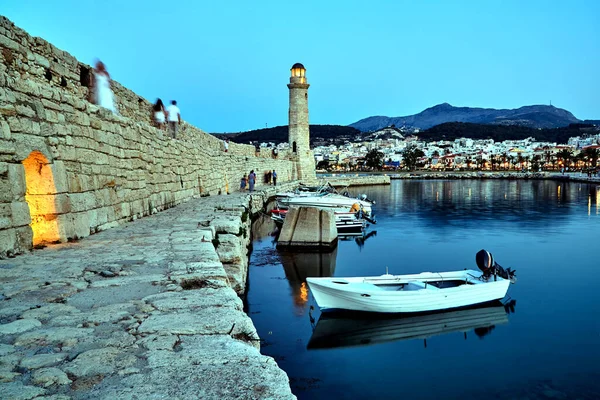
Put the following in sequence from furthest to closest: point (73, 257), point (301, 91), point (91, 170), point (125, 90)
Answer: point (301, 91) < point (125, 90) < point (91, 170) < point (73, 257)

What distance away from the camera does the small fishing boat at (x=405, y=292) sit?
8336 mm

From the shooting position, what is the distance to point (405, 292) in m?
8.30

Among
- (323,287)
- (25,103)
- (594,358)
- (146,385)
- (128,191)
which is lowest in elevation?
(594,358)

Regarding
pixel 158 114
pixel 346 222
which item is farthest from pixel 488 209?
pixel 158 114

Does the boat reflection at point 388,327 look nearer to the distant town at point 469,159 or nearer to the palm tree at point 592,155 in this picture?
the distant town at point 469,159

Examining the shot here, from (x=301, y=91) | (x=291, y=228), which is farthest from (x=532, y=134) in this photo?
(x=291, y=228)

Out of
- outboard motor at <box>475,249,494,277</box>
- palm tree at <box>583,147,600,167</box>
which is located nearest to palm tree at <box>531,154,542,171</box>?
palm tree at <box>583,147,600,167</box>

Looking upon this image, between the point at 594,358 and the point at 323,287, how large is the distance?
471cm

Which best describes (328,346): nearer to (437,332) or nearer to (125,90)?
(437,332)

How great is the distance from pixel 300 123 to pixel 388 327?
3368cm

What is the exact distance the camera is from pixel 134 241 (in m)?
5.77

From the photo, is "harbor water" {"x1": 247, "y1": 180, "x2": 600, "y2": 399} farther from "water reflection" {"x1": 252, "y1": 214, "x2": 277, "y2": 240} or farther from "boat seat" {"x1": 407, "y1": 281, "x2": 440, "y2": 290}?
"water reflection" {"x1": 252, "y1": 214, "x2": 277, "y2": 240}

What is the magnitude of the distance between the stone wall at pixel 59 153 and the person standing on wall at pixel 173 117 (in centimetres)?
231

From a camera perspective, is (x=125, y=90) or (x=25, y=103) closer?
(x=25, y=103)
